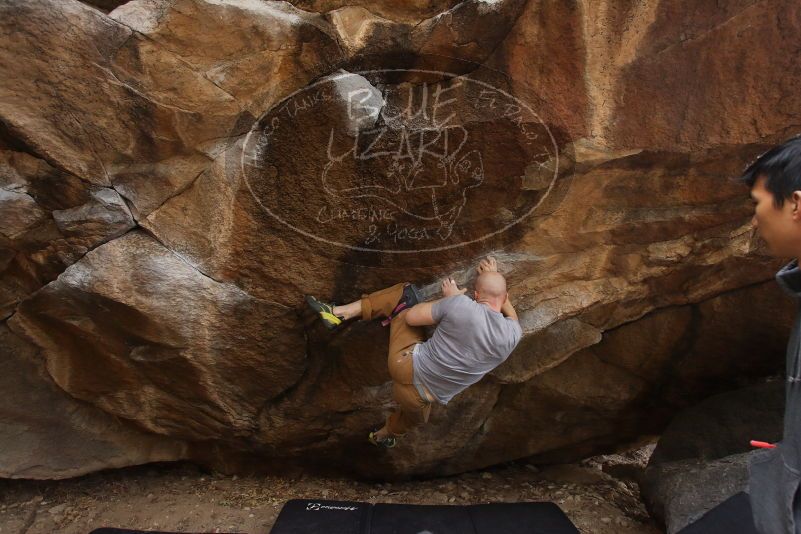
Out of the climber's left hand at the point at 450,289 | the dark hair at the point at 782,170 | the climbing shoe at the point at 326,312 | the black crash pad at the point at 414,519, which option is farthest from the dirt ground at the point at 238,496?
the dark hair at the point at 782,170

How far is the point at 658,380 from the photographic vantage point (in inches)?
132

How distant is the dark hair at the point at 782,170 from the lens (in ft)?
4.29

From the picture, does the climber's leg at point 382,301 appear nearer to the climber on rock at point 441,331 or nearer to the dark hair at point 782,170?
the climber on rock at point 441,331

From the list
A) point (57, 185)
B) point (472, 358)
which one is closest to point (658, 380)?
point (472, 358)

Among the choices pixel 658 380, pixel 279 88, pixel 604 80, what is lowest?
pixel 658 380

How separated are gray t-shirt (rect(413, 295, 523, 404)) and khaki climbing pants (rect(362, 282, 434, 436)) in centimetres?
6

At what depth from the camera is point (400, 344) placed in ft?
7.73

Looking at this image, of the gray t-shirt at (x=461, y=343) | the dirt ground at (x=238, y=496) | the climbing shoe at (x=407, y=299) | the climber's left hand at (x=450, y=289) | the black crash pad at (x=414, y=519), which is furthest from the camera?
the dirt ground at (x=238, y=496)

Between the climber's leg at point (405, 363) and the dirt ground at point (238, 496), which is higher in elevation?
the climber's leg at point (405, 363)

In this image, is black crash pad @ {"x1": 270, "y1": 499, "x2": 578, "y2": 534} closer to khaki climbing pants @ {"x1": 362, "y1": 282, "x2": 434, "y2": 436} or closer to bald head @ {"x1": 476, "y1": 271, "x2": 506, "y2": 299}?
khaki climbing pants @ {"x1": 362, "y1": 282, "x2": 434, "y2": 436}

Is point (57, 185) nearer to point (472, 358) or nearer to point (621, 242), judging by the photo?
point (472, 358)

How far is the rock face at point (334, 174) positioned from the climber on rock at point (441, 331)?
0.11 metres

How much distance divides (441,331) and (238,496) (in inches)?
73.7

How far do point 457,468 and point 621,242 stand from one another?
6.22ft
